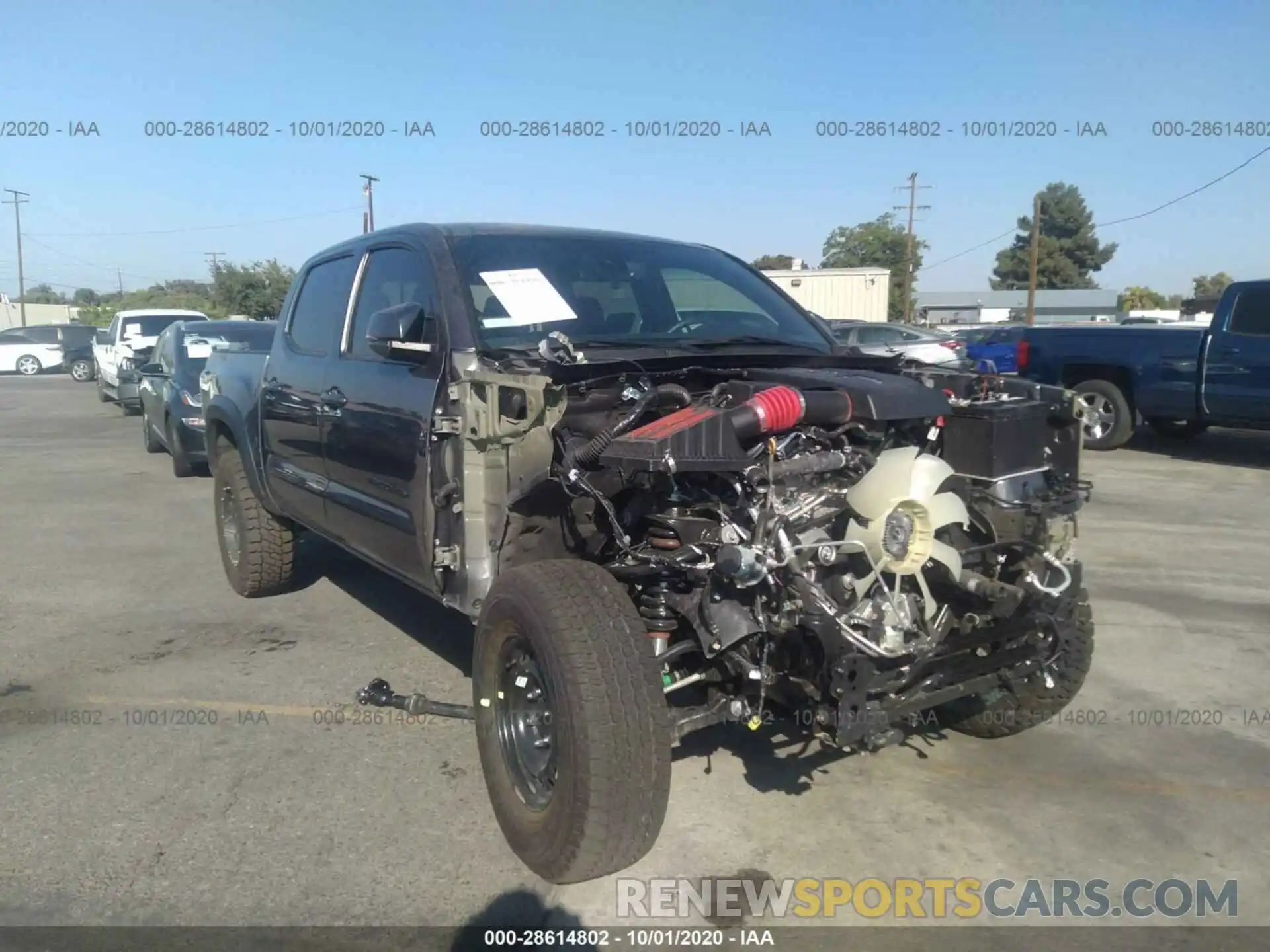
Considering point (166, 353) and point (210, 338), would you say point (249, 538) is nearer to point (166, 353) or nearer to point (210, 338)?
point (210, 338)

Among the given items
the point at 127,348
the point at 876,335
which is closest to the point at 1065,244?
the point at 876,335

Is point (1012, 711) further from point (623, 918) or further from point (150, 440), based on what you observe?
point (150, 440)

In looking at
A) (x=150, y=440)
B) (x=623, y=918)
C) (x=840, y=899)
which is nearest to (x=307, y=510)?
(x=623, y=918)

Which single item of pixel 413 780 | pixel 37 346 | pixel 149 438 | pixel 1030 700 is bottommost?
pixel 413 780

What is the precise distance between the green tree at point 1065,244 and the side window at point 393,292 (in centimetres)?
8611

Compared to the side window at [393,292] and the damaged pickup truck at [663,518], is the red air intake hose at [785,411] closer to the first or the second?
the damaged pickup truck at [663,518]

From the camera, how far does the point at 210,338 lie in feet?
37.2

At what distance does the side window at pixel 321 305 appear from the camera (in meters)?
4.88

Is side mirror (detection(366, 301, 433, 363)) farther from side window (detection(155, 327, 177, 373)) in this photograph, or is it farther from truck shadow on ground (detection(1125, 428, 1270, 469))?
truck shadow on ground (detection(1125, 428, 1270, 469))

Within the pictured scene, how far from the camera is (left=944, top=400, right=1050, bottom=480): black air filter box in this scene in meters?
3.36

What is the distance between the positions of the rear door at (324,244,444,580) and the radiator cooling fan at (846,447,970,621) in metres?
1.64

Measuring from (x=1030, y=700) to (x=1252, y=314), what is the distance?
371 inches

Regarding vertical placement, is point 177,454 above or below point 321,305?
below

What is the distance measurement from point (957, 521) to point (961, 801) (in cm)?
125
